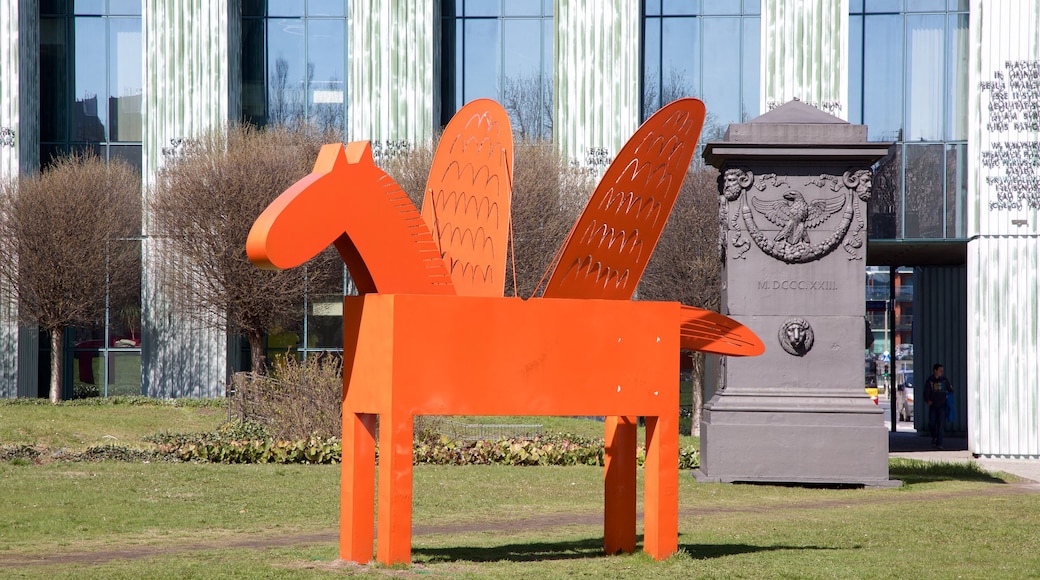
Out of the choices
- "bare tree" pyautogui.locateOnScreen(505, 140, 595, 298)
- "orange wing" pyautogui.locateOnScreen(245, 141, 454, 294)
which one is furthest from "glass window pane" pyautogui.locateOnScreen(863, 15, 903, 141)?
"orange wing" pyautogui.locateOnScreen(245, 141, 454, 294)

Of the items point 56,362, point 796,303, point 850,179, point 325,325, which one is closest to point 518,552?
point 796,303

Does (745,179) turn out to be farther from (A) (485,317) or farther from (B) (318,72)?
(B) (318,72)

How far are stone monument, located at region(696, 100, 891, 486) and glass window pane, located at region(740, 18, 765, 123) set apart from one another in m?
16.3

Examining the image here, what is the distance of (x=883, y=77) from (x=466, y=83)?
1119 centimetres

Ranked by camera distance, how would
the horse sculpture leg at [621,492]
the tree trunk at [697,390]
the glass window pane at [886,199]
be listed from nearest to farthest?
the horse sculpture leg at [621,492], the glass window pane at [886,199], the tree trunk at [697,390]

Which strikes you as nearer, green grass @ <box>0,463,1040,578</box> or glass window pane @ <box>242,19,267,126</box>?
green grass @ <box>0,463,1040,578</box>

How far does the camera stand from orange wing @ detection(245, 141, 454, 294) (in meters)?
7.67

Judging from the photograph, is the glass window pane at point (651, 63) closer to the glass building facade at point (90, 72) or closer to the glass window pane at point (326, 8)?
the glass window pane at point (326, 8)

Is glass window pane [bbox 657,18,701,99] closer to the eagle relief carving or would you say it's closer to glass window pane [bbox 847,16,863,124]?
glass window pane [bbox 847,16,863,124]

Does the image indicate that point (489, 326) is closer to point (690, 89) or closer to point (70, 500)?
point (70, 500)

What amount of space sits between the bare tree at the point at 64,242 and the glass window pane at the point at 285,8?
241 inches

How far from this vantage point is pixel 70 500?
12984 millimetres

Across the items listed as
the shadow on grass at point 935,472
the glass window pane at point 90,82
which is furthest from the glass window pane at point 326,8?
the shadow on grass at point 935,472

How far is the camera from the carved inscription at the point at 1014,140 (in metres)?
24.1
